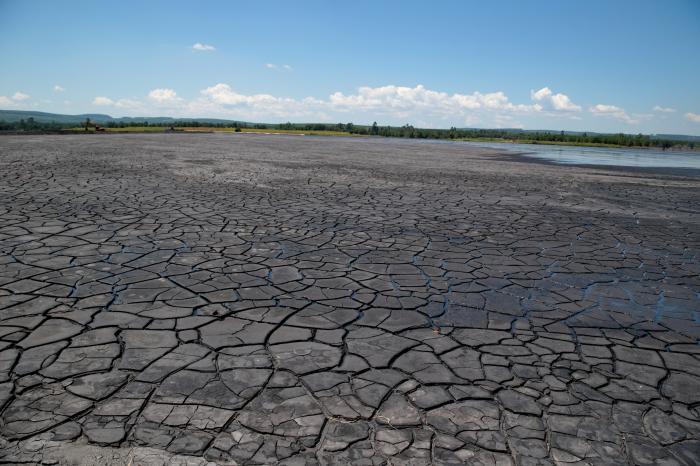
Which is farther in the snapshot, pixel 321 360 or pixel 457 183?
pixel 457 183

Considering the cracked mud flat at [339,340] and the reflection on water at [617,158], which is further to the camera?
the reflection on water at [617,158]

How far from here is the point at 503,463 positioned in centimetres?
215

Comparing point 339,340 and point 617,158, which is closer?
point 339,340

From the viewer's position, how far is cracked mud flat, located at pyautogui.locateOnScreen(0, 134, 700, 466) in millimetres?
2270

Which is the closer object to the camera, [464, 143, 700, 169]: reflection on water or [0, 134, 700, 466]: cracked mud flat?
[0, 134, 700, 466]: cracked mud flat

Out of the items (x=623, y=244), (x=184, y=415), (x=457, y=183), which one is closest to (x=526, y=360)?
(x=184, y=415)

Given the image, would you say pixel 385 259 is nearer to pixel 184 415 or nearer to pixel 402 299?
pixel 402 299

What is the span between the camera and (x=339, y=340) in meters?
3.31

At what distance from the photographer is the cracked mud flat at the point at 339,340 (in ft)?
7.45

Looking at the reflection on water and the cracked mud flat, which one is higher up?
the reflection on water

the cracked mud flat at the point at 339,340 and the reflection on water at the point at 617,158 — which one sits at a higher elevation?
the reflection on water at the point at 617,158

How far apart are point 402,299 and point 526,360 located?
49.5 inches

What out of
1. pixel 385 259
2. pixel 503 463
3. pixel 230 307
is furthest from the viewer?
pixel 385 259

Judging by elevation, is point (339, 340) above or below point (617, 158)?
below
